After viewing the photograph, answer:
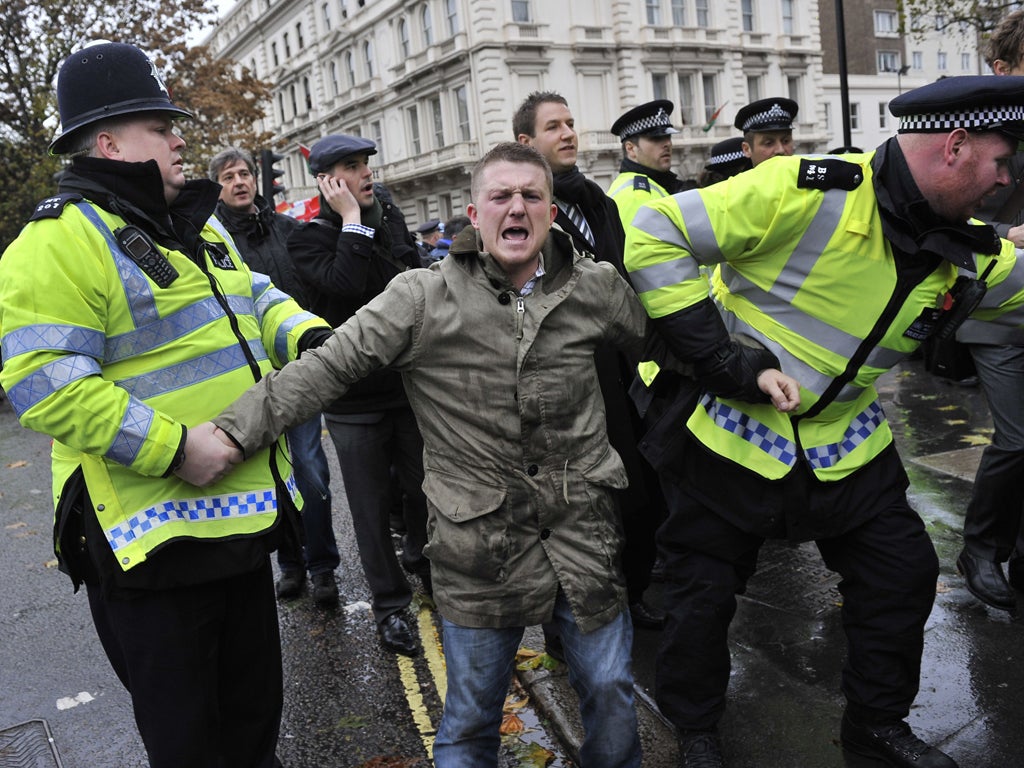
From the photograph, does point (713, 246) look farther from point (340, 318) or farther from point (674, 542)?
point (340, 318)

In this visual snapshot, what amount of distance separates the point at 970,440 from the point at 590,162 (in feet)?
105

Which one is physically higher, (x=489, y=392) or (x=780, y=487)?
(x=489, y=392)

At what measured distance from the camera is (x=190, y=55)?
24.8 meters

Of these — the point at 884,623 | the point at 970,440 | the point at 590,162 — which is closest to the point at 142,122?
the point at 884,623

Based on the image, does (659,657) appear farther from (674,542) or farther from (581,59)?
(581,59)

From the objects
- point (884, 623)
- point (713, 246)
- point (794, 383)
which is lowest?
point (884, 623)

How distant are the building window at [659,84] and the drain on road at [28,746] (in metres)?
38.8

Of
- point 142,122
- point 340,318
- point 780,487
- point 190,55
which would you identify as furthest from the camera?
point 190,55

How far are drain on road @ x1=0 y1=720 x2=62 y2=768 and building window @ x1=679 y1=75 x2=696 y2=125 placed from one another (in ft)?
132

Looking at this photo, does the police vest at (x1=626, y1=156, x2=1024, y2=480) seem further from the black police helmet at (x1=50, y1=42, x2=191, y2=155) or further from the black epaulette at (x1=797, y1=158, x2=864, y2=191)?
the black police helmet at (x1=50, y1=42, x2=191, y2=155)

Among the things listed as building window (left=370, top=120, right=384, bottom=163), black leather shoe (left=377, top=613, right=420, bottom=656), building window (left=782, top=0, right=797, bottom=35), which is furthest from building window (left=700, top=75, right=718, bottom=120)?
black leather shoe (left=377, top=613, right=420, bottom=656)

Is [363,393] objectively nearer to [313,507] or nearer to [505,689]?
[313,507]

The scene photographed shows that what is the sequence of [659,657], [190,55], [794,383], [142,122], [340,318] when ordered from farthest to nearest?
[190,55] → [340,318] → [659,657] → [794,383] → [142,122]

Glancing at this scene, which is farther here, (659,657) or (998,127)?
A: (659,657)
